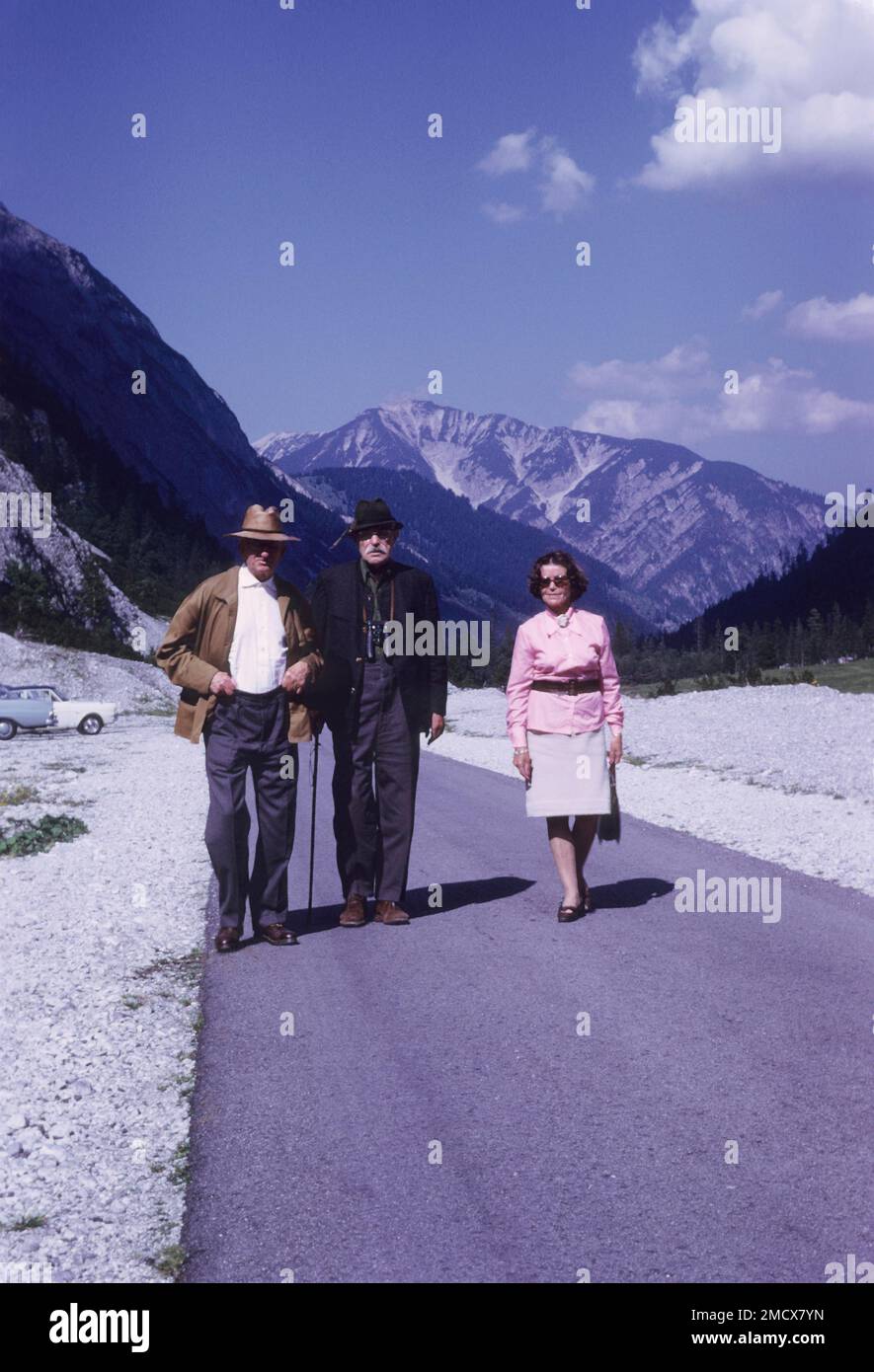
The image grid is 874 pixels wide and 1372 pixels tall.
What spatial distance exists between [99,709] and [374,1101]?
38.5 metres

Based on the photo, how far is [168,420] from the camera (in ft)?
500

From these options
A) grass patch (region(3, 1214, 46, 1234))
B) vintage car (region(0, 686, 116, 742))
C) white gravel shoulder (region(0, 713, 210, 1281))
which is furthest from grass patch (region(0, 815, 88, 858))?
vintage car (region(0, 686, 116, 742))

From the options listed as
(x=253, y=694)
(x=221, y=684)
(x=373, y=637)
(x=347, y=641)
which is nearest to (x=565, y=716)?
(x=373, y=637)

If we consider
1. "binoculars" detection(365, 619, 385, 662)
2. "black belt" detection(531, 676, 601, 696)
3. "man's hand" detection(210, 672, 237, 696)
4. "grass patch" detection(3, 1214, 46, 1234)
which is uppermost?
"binoculars" detection(365, 619, 385, 662)

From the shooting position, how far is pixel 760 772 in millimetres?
20641

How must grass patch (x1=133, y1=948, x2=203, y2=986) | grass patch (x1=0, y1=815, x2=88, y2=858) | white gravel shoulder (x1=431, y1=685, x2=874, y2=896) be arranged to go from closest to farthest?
1. grass patch (x1=133, y1=948, x2=203, y2=986)
2. white gravel shoulder (x1=431, y1=685, x2=874, y2=896)
3. grass patch (x1=0, y1=815, x2=88, y2=858)

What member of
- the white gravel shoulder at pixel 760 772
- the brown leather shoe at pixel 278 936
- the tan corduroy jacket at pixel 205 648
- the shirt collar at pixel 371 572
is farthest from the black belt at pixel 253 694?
the white gravel shoulder at pixel 760 772

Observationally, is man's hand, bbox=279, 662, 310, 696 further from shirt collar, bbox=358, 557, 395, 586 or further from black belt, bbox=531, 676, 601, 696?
black belt, bbox=531, 676, 601, 696

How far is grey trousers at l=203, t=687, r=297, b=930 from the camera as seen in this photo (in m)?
7.43

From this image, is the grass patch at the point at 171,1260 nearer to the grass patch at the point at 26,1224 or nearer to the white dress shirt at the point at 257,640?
the grass patch at the point at 26,1224

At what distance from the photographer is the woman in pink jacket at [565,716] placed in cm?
831

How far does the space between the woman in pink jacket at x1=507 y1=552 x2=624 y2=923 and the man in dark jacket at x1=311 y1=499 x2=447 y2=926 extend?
64 centimetres
